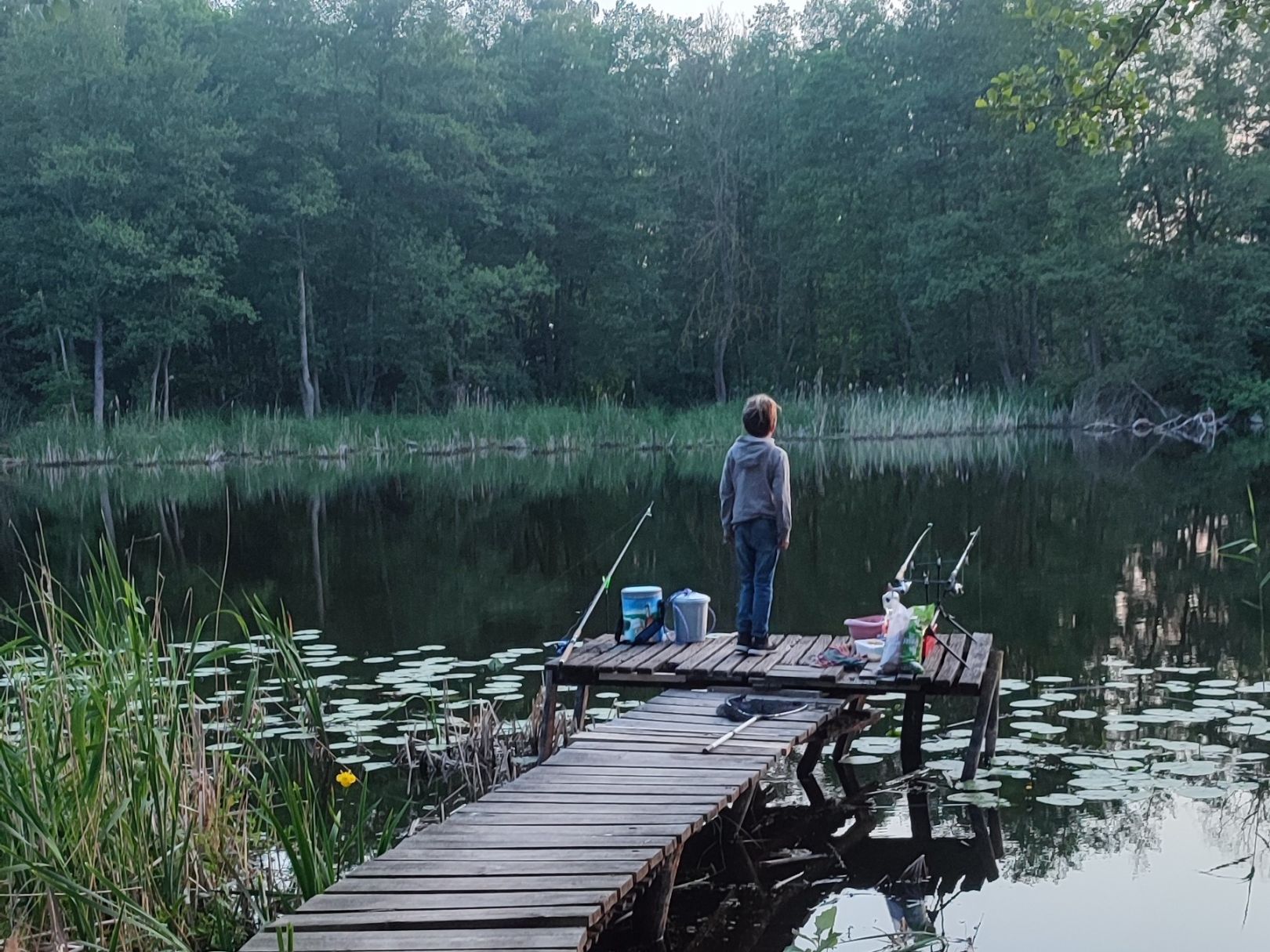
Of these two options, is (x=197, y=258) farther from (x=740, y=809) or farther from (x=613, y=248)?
(x=740, y=809)

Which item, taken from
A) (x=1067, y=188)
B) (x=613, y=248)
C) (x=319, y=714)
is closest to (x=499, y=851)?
(x=319, y=714)

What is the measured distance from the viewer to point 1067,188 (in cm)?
3734

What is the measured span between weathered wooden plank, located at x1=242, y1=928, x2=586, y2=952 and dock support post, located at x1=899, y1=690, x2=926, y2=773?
3343mm

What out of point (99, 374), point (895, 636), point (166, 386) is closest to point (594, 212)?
point (166, 386)

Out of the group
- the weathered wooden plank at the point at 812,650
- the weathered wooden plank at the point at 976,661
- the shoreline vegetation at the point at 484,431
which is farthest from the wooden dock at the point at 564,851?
the shoreline vegetation at the point at 484,431

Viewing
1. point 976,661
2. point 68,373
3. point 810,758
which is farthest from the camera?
point 68,373

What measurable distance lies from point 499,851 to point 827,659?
9.39 feet

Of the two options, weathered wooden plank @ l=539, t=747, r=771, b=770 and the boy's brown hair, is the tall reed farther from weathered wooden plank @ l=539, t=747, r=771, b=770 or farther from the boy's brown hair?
weathered wooden plank @ l=539, t=747, r=771, b=770

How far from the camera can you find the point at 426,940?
4.07 meters

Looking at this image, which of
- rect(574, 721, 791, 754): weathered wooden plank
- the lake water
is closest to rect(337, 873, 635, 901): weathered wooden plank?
the lake water

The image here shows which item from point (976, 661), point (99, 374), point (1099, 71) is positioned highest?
point (1099, 71)

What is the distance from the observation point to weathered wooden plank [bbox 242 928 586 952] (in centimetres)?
402

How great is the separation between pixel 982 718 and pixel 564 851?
9.43 feet

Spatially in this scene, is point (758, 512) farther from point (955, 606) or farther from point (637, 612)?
point (955, 606)
